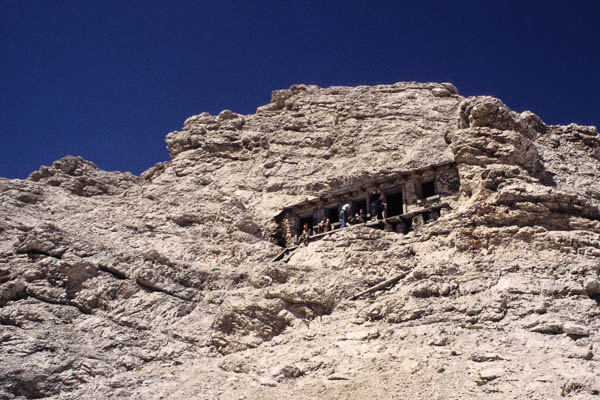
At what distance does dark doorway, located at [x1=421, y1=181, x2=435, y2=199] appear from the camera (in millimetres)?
36750

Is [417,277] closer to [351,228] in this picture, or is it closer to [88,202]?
[351,228]

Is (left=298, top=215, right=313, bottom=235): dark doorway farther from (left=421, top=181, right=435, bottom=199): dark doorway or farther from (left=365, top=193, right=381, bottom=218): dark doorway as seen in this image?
(left=421, top=181, right=435, bottom=199): dark doorway

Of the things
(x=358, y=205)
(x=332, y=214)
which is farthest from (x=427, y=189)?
(x=332, y=214)

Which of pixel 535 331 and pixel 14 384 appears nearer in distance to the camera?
pixel 535 331

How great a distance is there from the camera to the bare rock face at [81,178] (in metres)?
49.7

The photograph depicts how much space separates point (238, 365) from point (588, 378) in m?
12.8

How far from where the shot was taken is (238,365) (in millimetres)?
26703

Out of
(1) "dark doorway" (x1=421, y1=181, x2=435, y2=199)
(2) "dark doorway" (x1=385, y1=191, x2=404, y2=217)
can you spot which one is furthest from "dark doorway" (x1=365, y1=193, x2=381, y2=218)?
(1) "dark doorway" (x1=421, y1=181, x2=435, y2=199)

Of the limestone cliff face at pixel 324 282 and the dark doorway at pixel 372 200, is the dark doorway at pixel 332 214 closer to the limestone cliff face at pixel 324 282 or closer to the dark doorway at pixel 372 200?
the dark doorway at pixel 372 200

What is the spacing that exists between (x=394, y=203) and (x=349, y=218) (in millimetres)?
2996

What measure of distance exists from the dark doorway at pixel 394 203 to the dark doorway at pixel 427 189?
58.6 inches

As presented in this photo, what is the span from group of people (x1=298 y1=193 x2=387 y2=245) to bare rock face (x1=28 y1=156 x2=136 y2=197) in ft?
64.7

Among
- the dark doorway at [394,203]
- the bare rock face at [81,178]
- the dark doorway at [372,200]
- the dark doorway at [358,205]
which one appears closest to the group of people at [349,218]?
the dark doorway at [372,200]

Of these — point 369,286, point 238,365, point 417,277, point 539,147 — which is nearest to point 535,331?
point 417,277
